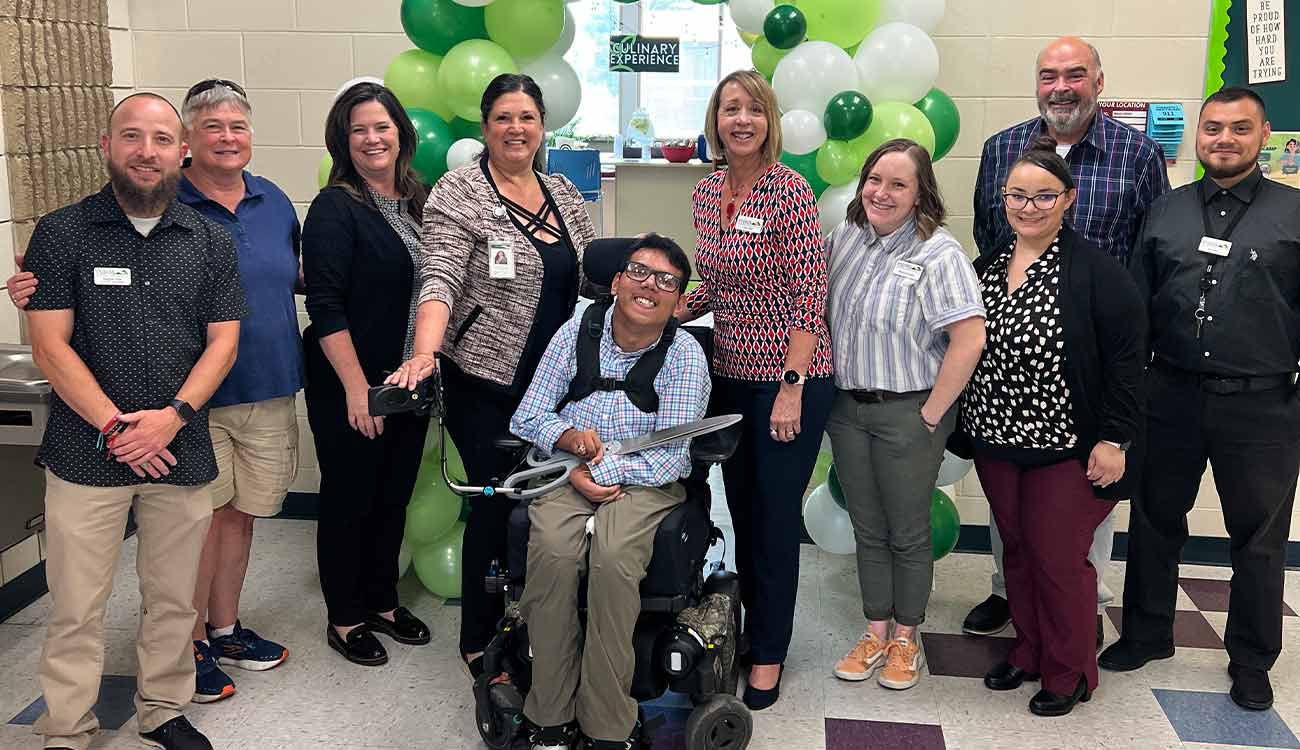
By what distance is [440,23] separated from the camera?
131 inches

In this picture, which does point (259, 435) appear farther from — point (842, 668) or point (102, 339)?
point (842, 668)

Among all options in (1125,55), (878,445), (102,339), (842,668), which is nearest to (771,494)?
(878,445)

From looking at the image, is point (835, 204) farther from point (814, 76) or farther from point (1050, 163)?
point (1050, 163)

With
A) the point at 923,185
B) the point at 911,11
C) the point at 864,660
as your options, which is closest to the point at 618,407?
the point at 923,185

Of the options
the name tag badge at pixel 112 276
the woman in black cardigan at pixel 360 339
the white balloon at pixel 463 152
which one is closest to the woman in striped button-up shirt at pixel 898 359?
the white balloon at pixel 463 152

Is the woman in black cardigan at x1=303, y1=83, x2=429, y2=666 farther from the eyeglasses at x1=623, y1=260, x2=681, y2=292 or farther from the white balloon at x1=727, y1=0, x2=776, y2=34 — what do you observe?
the white balloon at x1=727, y1=0, x2=776, y2=34

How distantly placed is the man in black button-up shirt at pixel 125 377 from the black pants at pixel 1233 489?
2.48 meters

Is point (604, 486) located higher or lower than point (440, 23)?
lower

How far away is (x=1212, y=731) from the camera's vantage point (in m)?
2.90

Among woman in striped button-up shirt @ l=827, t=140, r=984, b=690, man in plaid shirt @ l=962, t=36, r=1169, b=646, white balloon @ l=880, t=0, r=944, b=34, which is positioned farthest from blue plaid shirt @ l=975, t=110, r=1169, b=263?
white balloon @ l=880, t=0, r=944, b=34

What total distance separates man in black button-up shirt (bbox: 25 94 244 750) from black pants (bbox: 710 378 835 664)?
1301 millimetres

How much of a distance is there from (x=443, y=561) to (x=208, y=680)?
811 mm

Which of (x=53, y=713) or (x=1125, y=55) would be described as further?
(x=1125, y=55)

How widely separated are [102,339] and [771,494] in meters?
1.65
